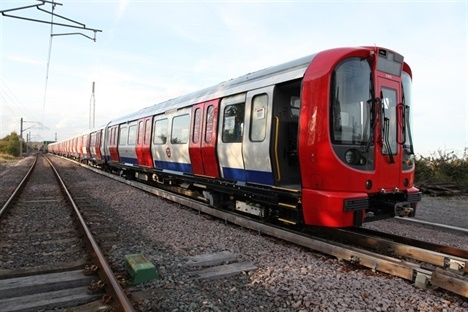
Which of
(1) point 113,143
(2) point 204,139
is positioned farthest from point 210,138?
(1) point 113,143

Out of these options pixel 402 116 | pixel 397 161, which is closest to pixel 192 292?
pixel 397 161

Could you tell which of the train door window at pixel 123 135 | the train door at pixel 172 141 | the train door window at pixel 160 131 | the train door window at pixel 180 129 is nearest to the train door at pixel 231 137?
the train door at pixel 172 141

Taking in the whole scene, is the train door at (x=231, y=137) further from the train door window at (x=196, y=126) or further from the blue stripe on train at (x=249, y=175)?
the train door window at (x=196, y=126)

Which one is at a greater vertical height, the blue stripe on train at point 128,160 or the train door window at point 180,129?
the train door window at point 180,129

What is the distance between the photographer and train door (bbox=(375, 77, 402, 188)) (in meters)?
6.04

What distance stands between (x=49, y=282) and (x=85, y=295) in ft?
2.07

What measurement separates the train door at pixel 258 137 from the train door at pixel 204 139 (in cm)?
137

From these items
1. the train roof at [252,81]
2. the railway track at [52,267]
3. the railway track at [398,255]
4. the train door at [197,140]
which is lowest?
the railway track at [52,267]

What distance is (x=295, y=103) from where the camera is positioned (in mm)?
7082

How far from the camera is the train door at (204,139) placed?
8570 mm

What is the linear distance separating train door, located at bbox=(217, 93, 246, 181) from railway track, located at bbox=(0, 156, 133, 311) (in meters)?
3.15

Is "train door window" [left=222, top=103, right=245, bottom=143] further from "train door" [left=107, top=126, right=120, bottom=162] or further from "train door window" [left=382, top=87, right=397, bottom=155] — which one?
"train door" [left=107, top=126, right=120, bottom=162]

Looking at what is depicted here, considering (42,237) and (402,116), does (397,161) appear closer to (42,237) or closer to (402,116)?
(402,116)

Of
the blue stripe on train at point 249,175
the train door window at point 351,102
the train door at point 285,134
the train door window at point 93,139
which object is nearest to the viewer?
the train door window at point 351,102
